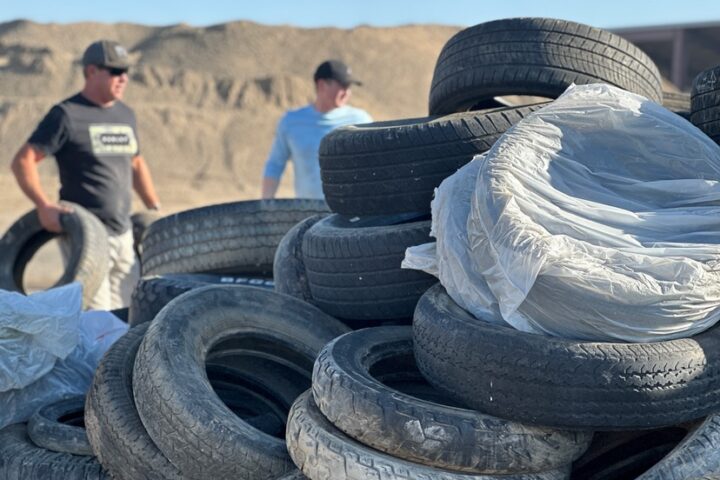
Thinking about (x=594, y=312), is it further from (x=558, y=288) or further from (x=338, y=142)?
(x=338, y=142)

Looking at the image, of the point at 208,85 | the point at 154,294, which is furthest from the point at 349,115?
the point at 208,85

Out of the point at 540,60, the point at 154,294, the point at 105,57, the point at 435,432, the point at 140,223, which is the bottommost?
the point at 140,223

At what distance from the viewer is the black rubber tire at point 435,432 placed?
9.64 feet

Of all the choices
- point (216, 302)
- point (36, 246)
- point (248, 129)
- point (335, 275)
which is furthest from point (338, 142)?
point (248, 129)

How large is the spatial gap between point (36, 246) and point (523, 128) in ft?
14.8

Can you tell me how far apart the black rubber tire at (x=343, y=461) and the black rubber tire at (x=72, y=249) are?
11.4 ft

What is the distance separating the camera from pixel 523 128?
11.8ft

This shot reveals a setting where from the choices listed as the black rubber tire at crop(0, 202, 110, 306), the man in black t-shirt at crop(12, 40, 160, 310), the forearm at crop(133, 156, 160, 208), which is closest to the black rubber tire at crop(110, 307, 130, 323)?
the black rubber tire at crop(0, 202, 110, 306)

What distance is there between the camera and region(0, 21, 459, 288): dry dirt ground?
88.0 feet

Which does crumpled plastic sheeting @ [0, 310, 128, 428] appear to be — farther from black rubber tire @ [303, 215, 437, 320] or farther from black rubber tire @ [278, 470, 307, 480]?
black rubber tire @ [278, 470, 307, 480]

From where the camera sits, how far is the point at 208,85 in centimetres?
3194

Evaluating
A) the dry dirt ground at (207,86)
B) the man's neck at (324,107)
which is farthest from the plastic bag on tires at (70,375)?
the dry dirt ground at (207,86)

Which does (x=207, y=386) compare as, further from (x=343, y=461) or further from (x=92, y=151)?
(x=92, y=151)

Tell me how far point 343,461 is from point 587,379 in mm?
736
